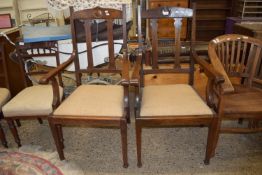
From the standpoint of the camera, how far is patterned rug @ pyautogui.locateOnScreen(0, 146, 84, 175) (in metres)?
1.69

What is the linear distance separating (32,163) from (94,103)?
0.67m

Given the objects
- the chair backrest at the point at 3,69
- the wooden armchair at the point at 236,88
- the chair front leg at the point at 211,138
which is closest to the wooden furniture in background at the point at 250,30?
the wooden armchair at the point at 236,88

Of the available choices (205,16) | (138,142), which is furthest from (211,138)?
(205,16)

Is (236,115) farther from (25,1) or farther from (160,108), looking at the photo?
(25,1)

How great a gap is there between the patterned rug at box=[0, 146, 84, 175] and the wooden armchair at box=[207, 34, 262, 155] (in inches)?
41.7

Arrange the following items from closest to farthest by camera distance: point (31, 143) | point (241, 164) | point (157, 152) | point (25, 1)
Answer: point (241, 164), point (157, 152), point (31, 143), point (25, 1)

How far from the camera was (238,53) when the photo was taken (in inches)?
70.6

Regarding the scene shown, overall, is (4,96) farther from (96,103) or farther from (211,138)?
(211,138)

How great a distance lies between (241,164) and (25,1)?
4684mm

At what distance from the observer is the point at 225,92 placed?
1.45m

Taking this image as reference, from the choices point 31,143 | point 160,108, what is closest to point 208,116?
point 160,108

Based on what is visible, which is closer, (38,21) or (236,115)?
(236,115)

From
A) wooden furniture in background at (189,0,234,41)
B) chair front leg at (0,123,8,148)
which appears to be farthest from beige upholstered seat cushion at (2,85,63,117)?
wooden furniture in background at (189,0,234,41)

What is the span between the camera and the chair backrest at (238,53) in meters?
1.76
